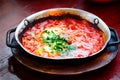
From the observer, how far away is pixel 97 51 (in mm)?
1526

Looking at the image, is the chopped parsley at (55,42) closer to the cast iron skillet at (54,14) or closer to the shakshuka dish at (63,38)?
the shakshuka dish at (63,38)

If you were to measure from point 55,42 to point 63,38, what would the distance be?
6 centimetres

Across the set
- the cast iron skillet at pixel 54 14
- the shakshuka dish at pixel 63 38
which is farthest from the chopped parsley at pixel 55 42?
the cast iron skillet at pixel 54 14

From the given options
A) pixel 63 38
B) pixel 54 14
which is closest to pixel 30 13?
pixel 54 14

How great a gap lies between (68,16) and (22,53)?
0.49 m

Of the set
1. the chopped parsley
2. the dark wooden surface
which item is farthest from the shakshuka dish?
the dark wooden surface

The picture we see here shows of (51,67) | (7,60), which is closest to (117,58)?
(51,67)

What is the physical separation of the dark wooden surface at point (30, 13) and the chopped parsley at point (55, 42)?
177 mm

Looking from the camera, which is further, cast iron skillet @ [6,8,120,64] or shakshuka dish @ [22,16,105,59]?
shakshuka dish @ [22,16,105,59]

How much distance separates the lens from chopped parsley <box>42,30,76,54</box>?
5.05 ft

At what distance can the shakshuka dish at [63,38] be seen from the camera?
5.00 feet

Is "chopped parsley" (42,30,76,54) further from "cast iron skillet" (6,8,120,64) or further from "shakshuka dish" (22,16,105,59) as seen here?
"cast iron skillet" (6,8,120,64)

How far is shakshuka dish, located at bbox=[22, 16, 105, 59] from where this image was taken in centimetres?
152

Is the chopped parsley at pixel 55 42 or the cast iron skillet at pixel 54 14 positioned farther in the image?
the chopped parsley at pixel 55 42
